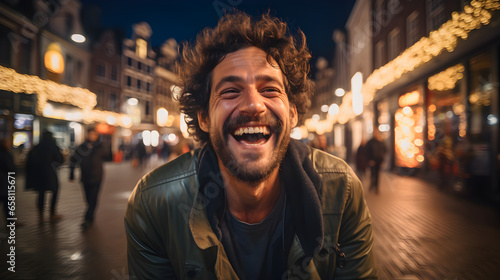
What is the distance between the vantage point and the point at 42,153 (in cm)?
496

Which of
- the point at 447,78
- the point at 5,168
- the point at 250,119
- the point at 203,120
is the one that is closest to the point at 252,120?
the point at 250,119

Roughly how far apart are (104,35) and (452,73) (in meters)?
28.9

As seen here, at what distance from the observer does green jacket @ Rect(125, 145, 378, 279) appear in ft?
4.53

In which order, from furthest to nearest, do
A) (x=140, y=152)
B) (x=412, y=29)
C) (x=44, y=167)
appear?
(x=140, y=152), (x=412, y=29), (x=44, y=167)

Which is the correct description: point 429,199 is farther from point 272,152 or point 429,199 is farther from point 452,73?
point 272,152

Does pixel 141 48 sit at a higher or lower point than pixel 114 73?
higher

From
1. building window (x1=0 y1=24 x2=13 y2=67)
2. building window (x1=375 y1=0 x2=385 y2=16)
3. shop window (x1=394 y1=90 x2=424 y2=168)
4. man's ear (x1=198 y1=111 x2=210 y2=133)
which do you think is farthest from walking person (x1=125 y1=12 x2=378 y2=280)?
building window (x1=375 y1=0 x2=385 y2=16)

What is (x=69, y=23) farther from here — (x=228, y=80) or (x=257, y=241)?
(x=257, y=241)

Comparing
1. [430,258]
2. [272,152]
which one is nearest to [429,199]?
[430,258]

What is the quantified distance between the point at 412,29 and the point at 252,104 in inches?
525

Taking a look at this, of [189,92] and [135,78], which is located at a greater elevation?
[135,78]

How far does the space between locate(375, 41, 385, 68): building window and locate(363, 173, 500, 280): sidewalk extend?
34.8 ft

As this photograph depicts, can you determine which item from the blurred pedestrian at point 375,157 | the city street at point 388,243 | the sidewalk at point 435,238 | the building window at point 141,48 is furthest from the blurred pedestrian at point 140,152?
the building window at point 141,48

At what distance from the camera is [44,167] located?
498cm
